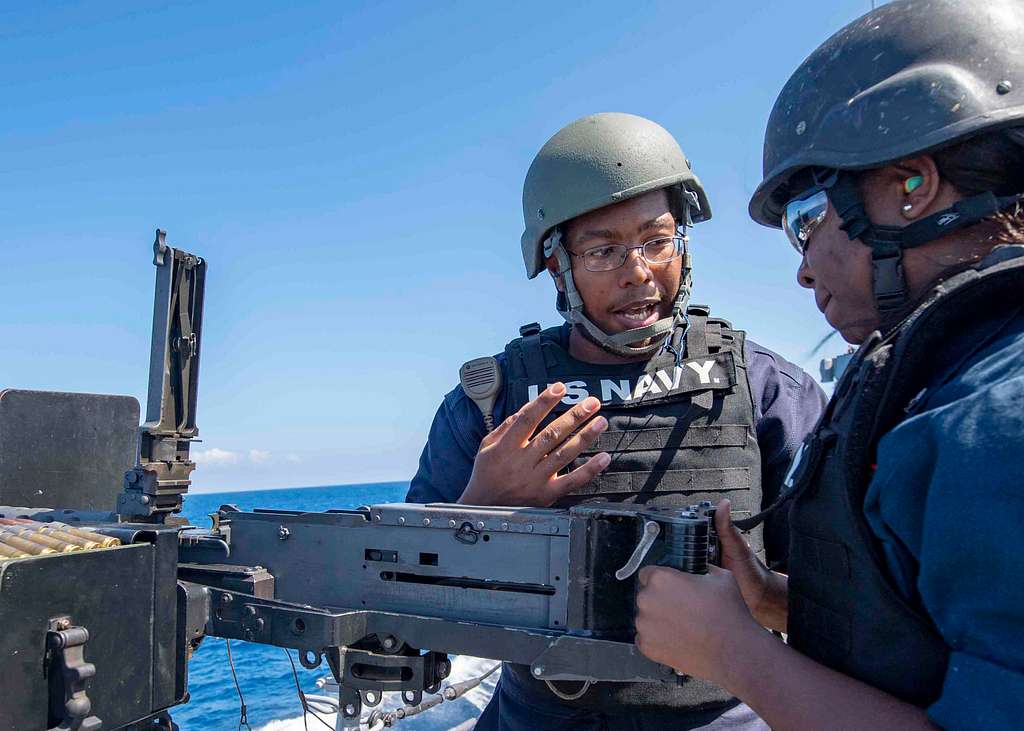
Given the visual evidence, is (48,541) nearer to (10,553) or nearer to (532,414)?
(10,553)

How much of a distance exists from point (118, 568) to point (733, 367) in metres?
2.16

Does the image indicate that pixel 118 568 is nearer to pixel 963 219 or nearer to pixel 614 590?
pixel 614 590

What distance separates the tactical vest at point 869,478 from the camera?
1365 millimetres

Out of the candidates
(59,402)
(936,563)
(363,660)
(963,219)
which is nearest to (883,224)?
(963,219)

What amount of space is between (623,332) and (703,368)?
13.5 inches

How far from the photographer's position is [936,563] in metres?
1.18

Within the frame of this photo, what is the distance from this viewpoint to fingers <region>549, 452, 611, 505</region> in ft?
8.29

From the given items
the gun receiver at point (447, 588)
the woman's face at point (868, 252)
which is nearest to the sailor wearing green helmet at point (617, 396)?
the gun receiver at point (447, 588)

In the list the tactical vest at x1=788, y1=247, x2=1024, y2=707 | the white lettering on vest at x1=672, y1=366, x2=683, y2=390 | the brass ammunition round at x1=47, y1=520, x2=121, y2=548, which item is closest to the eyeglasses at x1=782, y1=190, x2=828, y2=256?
the tactical vest at x1=788, y1=247, x2=1024, y2=707

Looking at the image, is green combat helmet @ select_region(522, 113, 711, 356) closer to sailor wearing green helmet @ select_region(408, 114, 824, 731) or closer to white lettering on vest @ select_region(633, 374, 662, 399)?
sailor wearing green helmet @ select_region(408, 114, 824, 731)

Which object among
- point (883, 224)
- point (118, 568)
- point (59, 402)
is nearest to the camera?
point (883, 224)

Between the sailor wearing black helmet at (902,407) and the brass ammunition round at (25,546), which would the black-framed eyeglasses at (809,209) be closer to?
the sailor wearing black helmet at (902,407)

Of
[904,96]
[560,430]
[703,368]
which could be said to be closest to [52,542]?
[560,430]

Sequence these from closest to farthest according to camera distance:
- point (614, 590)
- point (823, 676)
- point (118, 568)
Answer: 1. point (823, 676)
2. point (118, 568)
3. point (614, 590)
